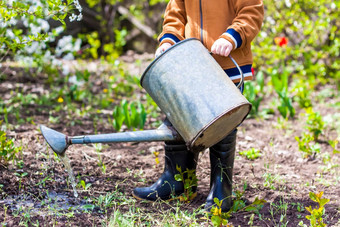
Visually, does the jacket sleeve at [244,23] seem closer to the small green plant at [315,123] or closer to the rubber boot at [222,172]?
the rubber boot at [222,172]

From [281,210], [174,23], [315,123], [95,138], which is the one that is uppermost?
[174,23]

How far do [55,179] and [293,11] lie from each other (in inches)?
122

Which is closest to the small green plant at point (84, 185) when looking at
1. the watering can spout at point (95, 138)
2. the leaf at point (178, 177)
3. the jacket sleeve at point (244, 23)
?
the watering can spout at point (95, 138)

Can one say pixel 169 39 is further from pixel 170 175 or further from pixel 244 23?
pixel 170 175

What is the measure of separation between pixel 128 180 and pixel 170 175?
0.30m

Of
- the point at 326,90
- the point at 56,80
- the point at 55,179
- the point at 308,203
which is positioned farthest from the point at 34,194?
the point at 326,90

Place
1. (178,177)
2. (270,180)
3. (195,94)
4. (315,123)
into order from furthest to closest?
(315,123) → (270,180) → (178,177) → (195,94)

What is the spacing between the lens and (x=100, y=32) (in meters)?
5.83

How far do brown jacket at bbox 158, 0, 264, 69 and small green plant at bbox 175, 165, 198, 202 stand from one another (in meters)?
0.55

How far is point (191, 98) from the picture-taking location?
1.67m

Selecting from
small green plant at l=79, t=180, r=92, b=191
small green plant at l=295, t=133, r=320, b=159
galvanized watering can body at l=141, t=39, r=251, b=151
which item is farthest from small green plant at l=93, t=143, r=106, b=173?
small green plant at l=295, t=133, r=320, b=159

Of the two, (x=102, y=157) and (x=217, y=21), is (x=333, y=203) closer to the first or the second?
(x=217, y=21)

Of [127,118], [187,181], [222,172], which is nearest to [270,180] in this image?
[222,172]

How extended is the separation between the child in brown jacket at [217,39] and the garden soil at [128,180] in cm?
12
